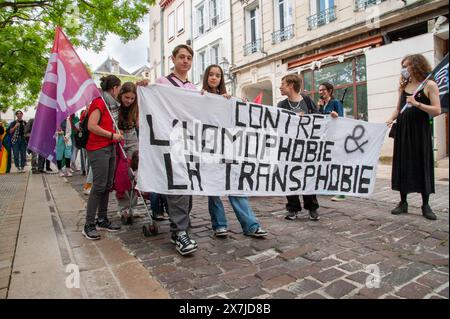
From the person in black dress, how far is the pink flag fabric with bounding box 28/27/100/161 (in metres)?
3.88

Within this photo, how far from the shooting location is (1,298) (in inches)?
85.4

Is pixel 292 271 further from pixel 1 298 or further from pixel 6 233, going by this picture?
pixel 6 233

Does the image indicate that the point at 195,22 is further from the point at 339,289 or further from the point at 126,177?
the point at 339,289

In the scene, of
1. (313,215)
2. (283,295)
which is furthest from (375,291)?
(313,215)

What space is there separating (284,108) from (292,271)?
90.7 inches

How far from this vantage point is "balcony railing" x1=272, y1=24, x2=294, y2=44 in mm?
13531

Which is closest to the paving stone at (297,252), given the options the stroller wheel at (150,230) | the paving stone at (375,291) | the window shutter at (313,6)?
the paving stone at (375,291)

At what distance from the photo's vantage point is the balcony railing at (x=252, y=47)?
50.9 ft

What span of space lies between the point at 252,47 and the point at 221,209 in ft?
45.6

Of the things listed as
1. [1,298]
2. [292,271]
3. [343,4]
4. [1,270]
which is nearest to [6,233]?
[1,270]

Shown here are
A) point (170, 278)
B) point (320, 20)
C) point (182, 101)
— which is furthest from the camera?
point (320, 20)

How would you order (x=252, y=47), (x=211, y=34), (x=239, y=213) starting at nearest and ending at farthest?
1. (x=239, y=213)
2. (x=252, y=47)
3. (x=211, y=34)

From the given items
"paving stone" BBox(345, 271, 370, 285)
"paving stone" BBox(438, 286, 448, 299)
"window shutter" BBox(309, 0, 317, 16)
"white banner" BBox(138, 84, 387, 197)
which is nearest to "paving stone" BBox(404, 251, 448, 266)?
"paving stone" BBox(438, 286, 448, 299)

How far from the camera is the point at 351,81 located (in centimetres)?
1159
